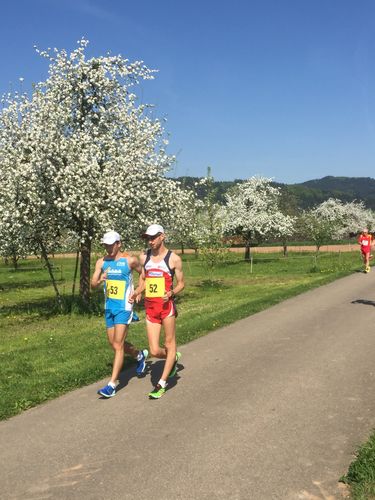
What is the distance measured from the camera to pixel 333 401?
627cm

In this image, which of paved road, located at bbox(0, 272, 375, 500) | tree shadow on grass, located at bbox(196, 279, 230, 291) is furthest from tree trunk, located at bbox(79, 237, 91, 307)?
paved road, located at bbox(0, 272, 375, 500)

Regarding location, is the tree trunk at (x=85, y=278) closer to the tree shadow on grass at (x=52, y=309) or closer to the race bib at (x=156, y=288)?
the tree shadow on grass at (x=52, y=309)

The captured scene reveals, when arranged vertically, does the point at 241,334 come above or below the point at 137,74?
below

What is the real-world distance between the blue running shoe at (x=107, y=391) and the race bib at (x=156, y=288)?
4.56 feet

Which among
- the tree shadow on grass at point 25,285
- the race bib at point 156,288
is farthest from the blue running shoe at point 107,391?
the tree shadow on grass at point 25,285

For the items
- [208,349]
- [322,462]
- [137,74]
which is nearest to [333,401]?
[322,462]

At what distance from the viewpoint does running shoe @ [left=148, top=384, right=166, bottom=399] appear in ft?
21.5

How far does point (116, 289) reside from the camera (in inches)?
282

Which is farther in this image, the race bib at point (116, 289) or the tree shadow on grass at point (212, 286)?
the tree shadow on grass at point (212, 286)

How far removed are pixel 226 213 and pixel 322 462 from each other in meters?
42.6

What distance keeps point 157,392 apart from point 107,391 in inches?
28.1

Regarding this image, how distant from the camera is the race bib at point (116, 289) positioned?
281 inches

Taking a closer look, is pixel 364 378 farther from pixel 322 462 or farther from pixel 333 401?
pixel 322 462

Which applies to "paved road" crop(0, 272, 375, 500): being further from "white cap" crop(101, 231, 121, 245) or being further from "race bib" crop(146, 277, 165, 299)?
"white cap" crop(101, 231, 121, 245)
